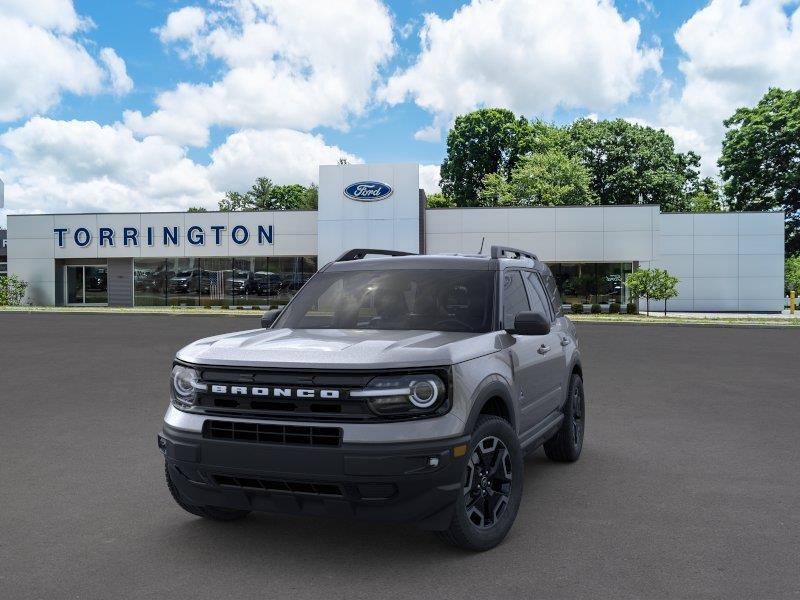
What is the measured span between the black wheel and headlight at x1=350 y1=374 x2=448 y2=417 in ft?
8.85

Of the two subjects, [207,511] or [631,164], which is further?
[631,164]

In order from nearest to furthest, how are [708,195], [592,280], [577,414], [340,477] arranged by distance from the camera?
1. [340,477]
2. [577,414]
3. [592,280]
4. [708,195]

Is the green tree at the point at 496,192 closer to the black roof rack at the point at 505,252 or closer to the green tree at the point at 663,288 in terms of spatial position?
the green tree at the point at 663,288

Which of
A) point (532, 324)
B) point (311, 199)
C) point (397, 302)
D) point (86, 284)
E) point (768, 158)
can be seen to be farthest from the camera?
point (311, 199)

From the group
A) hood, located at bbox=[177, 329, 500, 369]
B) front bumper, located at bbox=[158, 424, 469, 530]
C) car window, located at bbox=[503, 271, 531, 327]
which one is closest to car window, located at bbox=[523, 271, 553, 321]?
car window, located at bbox=[503, 271, 531, 327]

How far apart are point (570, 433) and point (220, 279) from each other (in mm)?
38754

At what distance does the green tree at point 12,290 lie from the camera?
143 ft

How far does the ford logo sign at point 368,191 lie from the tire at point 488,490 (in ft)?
112

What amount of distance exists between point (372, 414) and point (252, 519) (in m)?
1.62

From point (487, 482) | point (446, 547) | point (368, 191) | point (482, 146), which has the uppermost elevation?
point (482, 146)

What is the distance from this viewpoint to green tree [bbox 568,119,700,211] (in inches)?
2283

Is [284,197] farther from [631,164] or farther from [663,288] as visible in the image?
[663,288]

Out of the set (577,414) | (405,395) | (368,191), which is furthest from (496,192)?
(405,395)

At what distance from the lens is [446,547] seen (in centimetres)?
436
